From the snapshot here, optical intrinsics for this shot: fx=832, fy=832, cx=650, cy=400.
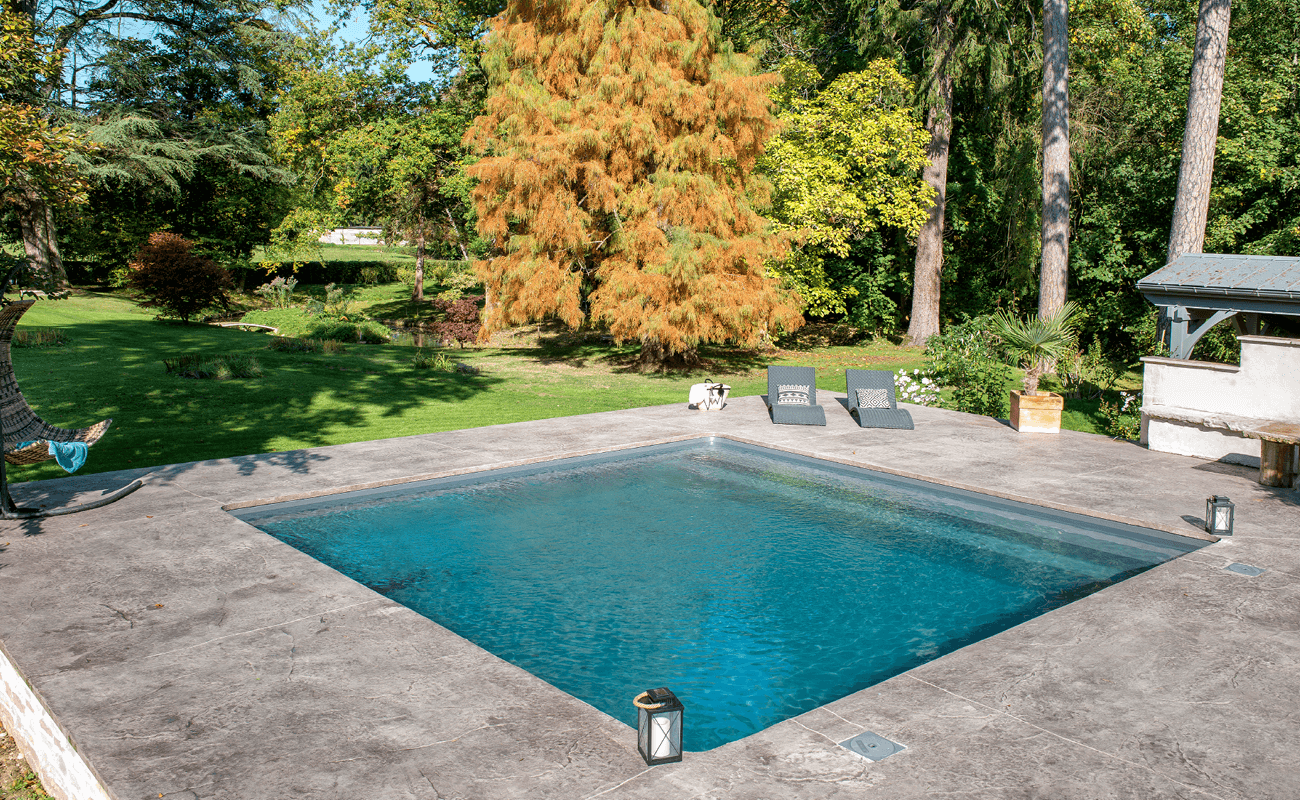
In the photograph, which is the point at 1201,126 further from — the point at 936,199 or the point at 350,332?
the point at 350,332

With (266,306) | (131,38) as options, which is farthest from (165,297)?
(131,38)

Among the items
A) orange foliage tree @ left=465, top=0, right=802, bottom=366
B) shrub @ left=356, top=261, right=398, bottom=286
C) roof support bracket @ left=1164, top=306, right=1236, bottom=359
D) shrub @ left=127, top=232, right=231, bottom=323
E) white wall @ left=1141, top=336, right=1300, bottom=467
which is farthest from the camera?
shrub @ left=356, top=261, right=398, bottom=286

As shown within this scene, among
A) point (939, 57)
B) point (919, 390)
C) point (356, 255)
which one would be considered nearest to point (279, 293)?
point (939, 57)

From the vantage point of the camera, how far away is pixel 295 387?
49.4 ft

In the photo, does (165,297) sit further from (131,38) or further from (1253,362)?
(1253,362)

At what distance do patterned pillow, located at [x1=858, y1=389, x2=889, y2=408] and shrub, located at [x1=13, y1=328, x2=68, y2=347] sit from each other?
16.2m

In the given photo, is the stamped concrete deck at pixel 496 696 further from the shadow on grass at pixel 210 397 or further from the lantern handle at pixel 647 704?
the shadow on grass at pixel 210 397

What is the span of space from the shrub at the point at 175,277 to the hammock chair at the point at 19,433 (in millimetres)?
15790

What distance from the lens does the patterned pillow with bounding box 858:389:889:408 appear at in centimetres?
1328

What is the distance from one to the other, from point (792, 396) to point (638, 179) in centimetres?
708

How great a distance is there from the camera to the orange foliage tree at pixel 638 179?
17203 millimetres

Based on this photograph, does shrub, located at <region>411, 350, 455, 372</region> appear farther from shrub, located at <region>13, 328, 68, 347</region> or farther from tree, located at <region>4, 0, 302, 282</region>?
tree, located at <region>4, 0, 302, 282</region>

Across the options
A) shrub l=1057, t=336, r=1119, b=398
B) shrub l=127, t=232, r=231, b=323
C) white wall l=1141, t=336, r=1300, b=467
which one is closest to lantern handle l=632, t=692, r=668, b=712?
white wall l=1141, t=336, r=1300, b=467

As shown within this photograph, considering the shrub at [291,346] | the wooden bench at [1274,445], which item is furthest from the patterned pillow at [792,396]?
the shrub at [291,346]
